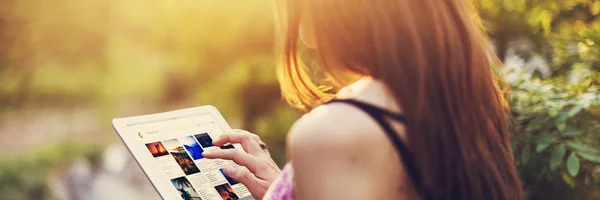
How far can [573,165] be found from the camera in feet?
9.08

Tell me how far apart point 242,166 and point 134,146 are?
0.69ft

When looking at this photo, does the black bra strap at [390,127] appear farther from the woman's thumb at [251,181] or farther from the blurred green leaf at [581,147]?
the blurred green leaf at [581,147]

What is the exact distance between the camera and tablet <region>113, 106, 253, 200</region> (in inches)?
55.0

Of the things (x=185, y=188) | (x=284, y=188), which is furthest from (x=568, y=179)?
(x=284, y=188)

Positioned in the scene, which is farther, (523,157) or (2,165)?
(2,165)

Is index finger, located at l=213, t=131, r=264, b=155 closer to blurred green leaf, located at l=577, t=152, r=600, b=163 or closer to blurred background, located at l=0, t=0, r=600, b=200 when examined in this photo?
blurred green leaf, located at l=577, t=152, r=600, b=163

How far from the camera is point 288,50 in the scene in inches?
45.9

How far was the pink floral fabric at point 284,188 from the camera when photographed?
1.13m

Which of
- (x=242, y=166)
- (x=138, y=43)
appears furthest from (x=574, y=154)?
(x=138, y=43)

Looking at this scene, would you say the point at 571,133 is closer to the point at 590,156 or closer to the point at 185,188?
the point at 590,156

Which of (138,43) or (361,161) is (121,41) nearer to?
(138,43)

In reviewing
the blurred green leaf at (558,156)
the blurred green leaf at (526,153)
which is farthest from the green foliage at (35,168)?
the blurred green leaf at (558,156)

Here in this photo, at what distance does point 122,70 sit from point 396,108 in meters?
3.16

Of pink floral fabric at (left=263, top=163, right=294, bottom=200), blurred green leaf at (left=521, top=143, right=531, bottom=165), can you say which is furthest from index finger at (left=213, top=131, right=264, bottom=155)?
blurred green leaf at (left=521, top=143, right=531, bottom=165)
